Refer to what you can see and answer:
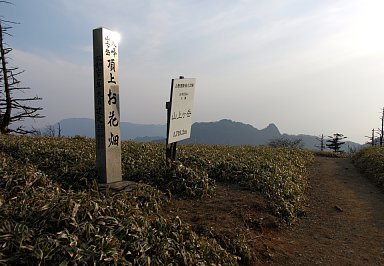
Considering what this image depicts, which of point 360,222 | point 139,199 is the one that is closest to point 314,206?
point 360,222

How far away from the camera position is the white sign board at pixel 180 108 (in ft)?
27.8

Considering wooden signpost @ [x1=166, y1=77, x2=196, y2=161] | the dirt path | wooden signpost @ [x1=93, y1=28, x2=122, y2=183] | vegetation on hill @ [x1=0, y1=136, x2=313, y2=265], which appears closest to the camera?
vegetation on hill @ [x1=0, y1=136, x2=313, y2=265]

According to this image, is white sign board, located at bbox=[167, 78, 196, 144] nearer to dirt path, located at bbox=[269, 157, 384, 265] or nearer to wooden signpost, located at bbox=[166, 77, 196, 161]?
wooden signpost, located at bbox=[166, 77, 196, 161]

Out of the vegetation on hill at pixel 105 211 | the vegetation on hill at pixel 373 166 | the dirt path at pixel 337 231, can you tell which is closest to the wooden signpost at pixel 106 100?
the vegetation on hill at pixel 105 211

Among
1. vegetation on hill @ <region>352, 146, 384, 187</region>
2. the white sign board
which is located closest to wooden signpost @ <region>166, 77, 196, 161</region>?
the white sign board

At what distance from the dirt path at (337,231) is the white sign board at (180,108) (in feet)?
11.5

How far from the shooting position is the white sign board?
334 inches

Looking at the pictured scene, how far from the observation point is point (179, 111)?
8773mm

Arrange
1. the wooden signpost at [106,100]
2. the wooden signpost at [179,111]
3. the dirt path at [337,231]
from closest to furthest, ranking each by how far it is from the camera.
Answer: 1. the dirt path at [337,231]
2. the wooden signpost at [106,100]
3. the wooden signpost at [179,111]

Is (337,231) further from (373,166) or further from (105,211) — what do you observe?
(373,166)

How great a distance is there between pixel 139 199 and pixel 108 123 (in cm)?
180

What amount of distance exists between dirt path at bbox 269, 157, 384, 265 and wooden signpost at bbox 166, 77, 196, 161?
347 centimetres

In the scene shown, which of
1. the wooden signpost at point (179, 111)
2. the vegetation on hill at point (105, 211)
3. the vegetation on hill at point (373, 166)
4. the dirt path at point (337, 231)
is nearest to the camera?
the vegetation on hill at point (105, 211)

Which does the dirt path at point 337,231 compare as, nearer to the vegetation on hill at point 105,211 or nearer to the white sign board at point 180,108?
the vegetation on hill at point 105,211
